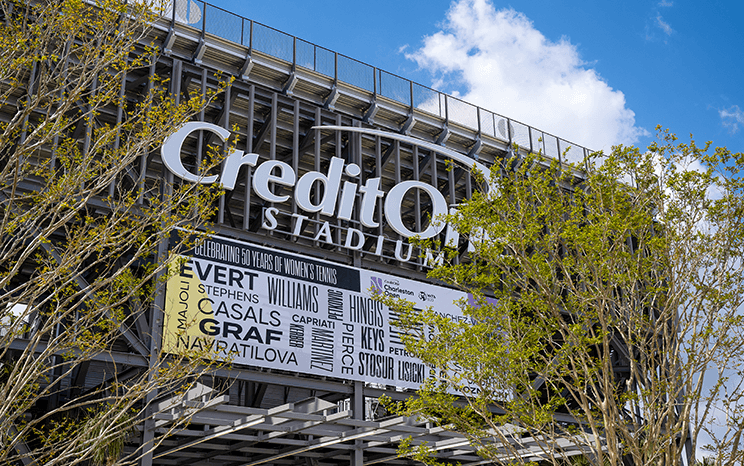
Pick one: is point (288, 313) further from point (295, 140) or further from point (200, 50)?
point (200, 50)

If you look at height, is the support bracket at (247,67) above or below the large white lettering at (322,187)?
above

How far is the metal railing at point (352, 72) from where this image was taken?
23156mm

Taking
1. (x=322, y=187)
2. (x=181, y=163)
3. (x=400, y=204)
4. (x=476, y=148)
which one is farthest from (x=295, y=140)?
(x=476, y=148)

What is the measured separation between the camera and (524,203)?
1252cm

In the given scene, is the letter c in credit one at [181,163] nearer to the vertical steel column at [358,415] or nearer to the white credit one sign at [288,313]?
the white credit one sign at [288,313]

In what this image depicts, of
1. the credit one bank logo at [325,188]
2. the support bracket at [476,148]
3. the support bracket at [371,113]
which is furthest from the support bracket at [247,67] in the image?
the support bracket at [476,148]

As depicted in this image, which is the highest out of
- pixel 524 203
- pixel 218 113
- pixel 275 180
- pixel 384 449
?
pixel 218 113

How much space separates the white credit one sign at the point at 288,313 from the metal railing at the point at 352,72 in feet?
23.7

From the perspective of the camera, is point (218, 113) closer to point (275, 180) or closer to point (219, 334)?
point (275, 180)

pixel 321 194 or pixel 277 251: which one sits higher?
pixel 321 194

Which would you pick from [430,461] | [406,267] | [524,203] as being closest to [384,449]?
[406,267]

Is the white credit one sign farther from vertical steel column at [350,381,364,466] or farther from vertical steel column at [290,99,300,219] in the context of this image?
vertical steel column at [290,99,300,219]

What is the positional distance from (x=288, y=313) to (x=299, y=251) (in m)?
2.35

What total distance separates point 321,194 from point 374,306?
4.08m
